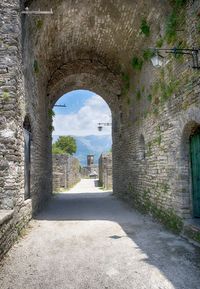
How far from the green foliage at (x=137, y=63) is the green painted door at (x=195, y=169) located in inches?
175

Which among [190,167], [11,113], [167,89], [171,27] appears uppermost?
[171,27]

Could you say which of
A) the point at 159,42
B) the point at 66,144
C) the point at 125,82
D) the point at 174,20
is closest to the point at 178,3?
the point at 174,20

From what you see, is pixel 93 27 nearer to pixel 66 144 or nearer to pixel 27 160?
pixel 27 160

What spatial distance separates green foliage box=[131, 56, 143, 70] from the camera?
1032 cm

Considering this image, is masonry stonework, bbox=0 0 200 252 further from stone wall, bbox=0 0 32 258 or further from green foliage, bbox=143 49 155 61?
green foliage, bbox=143 49 155 61

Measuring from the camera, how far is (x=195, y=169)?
6.61 metres

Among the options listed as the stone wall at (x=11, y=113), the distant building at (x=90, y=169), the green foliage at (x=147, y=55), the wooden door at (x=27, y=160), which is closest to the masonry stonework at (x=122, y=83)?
the stone wall at (x=11, y=113)

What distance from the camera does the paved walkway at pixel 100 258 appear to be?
4.19 meters

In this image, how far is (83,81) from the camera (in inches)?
655

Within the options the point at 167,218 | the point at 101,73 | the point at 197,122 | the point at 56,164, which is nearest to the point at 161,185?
the point at 167,218

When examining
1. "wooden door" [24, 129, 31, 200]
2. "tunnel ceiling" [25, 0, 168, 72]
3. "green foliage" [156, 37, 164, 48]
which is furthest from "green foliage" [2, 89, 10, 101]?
"green foliage" [156, 37, 164, 48]

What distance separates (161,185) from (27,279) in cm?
460

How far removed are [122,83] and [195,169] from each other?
25.8 feet

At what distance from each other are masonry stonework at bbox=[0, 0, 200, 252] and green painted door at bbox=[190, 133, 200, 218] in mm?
115
